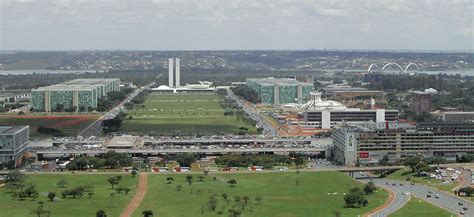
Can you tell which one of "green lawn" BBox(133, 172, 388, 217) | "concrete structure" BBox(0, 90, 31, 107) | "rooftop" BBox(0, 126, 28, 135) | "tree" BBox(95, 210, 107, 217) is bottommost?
"green lawn" BBox(133, 172, 388, 217)

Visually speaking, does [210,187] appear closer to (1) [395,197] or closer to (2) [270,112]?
(1) [395,197]

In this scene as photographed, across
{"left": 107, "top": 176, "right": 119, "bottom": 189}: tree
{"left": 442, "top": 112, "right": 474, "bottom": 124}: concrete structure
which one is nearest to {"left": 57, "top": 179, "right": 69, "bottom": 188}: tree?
{"left": 107, "top": 176, "right": 119, "bottom": 189}: tree

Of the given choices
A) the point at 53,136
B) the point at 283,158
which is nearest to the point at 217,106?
the point at 53,136

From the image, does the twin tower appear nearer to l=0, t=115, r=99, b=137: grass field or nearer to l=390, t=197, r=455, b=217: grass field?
l=0, t=115, r=99, b=137: grass field

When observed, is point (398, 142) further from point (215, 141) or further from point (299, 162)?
point (215, 141)

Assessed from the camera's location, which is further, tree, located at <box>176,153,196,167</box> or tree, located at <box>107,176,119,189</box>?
tree, located at <box>176,153,196,167</box>

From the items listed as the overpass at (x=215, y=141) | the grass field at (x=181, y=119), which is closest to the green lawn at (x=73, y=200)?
the overpass at (x=215, y=141)
